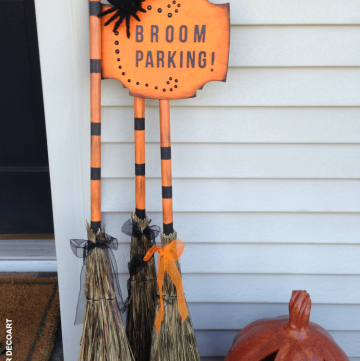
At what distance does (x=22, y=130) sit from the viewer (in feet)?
6.16

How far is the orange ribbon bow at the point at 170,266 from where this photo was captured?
1052mm

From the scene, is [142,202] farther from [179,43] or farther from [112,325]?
[179,43]

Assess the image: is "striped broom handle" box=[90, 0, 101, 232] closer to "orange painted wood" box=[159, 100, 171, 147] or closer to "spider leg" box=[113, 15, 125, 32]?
"spider leg" box=[113, 15, 125, 32]

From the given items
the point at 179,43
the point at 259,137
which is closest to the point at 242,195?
the point at 259,137

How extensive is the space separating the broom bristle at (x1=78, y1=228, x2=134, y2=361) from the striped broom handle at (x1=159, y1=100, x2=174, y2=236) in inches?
8.8

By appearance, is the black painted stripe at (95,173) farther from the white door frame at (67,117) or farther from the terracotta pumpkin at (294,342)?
the terracotta pumpkin at (294,342)

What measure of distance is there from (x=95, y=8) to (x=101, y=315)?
3.07ft

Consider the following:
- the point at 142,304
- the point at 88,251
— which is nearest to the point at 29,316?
the point at 142,304

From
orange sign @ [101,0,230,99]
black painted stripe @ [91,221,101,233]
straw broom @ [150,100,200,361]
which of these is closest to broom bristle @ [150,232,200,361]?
straw broom @ [150,100,200,361]

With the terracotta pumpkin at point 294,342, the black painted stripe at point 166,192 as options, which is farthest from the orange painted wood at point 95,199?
the terracotta pumpkin at point 294,342

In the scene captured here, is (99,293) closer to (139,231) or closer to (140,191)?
(139,231)

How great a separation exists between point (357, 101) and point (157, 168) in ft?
2.42

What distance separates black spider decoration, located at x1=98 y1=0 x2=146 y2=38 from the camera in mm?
929

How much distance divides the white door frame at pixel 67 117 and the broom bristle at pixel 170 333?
1.22 ft
